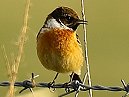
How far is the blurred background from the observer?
35.4ft

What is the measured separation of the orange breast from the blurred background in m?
3.54

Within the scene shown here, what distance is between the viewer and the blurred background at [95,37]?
1080 cm

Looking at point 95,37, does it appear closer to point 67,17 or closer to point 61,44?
point 67,17

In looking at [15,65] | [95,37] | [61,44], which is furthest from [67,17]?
[95,37]

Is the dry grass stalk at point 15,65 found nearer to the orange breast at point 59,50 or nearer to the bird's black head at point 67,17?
the orange breast at point 59,50

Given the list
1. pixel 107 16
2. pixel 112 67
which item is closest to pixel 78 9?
pixel 107 16

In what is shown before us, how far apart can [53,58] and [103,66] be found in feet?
20.4

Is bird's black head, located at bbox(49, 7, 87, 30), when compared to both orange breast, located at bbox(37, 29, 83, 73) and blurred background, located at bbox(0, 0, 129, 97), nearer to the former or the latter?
orange breast, located at bbox(37, 29, 83, 73)

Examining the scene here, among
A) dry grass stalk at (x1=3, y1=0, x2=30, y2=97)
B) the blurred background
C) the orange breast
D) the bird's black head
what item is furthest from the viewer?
the blurred background

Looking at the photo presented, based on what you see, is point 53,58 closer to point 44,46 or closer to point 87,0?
point 44,46

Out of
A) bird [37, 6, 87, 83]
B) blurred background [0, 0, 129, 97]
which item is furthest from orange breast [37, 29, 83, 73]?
blurred background [0, 0, 129, 97]

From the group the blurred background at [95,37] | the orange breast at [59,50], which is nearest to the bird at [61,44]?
the orange breast at [59,50]

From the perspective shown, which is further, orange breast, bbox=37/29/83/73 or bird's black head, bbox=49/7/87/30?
bird's black head, bbox=49/7/87/30

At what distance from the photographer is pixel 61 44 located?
5887 millimetres
